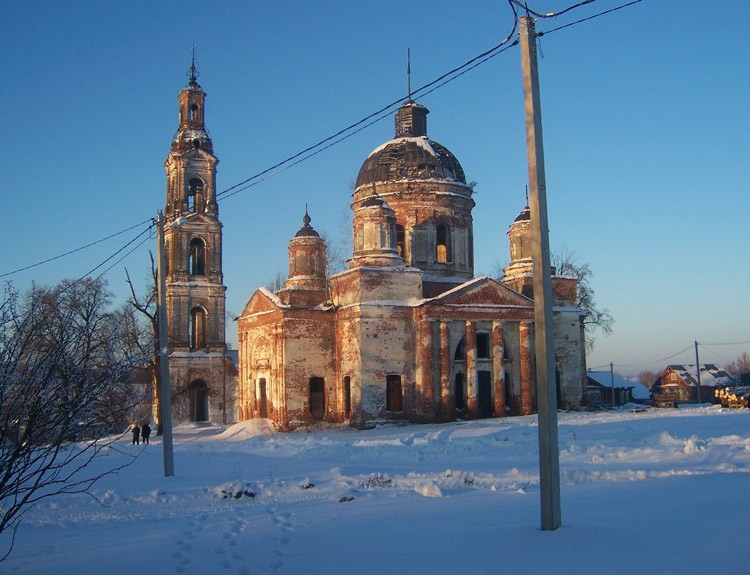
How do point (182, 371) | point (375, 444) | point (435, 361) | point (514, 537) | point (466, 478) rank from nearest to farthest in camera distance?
point (514, 537), point (466, 478), point (375, 444), point (435, 361), point (182, 371)

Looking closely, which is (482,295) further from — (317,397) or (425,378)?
(317,397)

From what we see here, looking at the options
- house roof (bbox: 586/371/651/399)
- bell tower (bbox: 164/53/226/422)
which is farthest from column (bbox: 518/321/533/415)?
house roof (bbox: 586/371/651/399)

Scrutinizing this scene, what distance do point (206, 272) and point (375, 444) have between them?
1968cm

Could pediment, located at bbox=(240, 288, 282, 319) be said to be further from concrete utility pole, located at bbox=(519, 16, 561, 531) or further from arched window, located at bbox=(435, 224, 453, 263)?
concrete utility pole, located at bbox=(519, 16, 561, 531)

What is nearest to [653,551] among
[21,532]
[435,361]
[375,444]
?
[21,532]

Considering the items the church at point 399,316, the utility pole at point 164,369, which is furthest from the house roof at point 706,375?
the utility pole at point 164,369

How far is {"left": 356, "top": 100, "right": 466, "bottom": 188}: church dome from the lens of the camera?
114ft

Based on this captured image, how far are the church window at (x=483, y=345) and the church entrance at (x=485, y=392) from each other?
0.70 meters

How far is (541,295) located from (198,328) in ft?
109

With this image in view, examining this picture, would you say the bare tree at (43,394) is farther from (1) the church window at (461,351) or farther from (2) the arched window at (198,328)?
(2) the arched window at (198,328)

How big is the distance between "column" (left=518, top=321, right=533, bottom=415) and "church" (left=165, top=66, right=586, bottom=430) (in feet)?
0.15

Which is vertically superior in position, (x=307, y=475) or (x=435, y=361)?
(x=435, y=361)

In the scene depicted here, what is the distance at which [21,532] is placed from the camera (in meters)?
10.3

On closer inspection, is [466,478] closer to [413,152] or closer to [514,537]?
[514,537]
